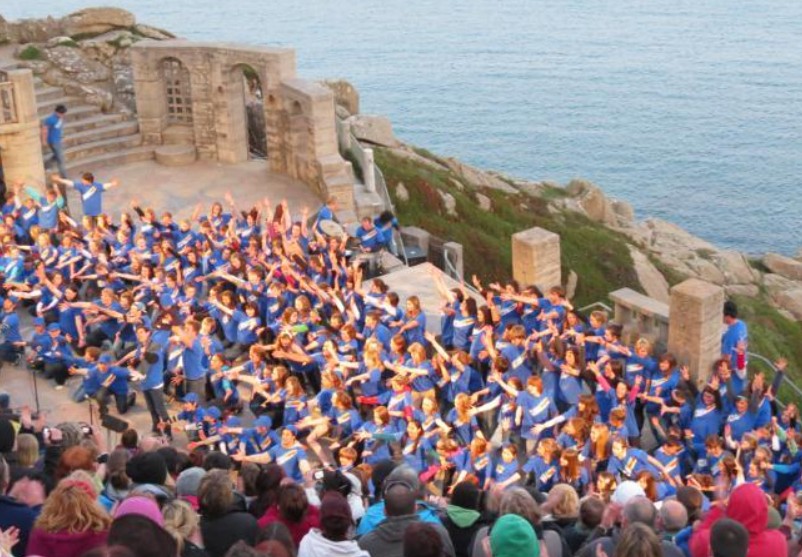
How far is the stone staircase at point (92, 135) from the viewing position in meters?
27.7

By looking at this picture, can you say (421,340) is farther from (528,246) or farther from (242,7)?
(242,7)

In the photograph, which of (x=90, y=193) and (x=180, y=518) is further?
(x=90, y=193)

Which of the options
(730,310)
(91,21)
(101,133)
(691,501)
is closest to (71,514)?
(691,501)

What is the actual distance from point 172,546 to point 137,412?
1081cm

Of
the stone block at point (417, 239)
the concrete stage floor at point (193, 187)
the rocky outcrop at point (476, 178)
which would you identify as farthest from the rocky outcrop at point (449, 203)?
the stone block at point (417, 239)

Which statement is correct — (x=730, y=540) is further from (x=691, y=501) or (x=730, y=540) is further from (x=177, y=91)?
(x=177, y=91)

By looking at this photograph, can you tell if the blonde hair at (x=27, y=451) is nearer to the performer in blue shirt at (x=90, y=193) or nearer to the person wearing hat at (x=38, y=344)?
the person wearing hat at (x=38, y=344)

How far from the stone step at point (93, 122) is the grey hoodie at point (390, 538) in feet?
67.5

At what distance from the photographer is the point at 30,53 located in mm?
31031

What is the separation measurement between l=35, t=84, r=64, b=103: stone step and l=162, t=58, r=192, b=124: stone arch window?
8.86ft

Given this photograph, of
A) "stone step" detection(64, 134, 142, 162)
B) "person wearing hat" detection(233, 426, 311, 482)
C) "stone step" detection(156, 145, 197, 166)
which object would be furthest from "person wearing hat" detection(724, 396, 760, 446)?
"stone step" detection(64, 134, 142, 162)

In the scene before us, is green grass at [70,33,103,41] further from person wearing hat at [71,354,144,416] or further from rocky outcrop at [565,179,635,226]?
rocky outcrop at [565,179,635,226]

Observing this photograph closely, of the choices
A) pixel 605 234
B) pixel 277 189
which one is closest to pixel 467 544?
pixel 277 189

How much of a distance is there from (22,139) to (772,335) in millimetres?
20232
